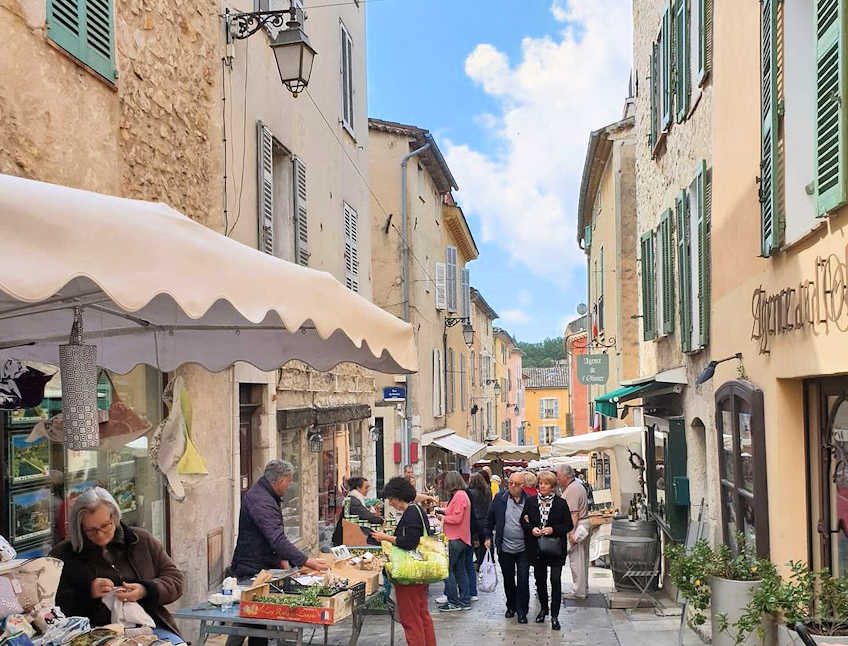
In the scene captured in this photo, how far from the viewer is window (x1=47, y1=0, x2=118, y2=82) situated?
21.6 feet

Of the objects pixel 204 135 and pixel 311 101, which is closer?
pixel 204 135

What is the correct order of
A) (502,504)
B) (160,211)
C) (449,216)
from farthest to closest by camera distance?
1. (449,216)
2. (502,504)
3. (160,211)

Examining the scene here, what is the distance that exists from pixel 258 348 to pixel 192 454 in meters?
0.83

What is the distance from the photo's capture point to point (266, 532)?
7.19 m

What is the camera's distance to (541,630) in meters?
9.79

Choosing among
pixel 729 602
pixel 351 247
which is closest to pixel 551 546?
pixel 729 602

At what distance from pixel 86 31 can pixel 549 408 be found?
73.6m

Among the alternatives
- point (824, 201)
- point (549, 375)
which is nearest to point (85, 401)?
point (824, 201)

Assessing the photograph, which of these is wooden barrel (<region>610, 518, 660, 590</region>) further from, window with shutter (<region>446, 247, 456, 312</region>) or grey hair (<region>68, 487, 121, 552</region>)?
window with shutter (<region>446, 247, 456, 312</region>)

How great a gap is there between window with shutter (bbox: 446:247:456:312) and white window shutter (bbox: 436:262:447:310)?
1.34 m

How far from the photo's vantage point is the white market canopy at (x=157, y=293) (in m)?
3.03

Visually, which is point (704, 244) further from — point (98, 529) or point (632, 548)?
point (98, 529)

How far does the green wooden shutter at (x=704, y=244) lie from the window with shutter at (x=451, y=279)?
20.9 meters

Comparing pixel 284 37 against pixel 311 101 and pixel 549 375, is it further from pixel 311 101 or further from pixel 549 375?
pixel 549 375
